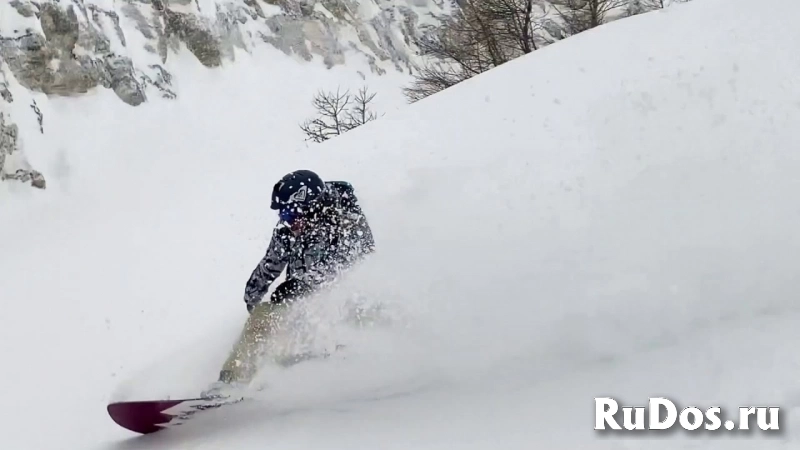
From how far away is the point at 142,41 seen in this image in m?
13.9

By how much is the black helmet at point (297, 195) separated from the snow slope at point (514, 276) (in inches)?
21.3

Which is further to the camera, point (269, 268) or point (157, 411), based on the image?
point (269, 268)

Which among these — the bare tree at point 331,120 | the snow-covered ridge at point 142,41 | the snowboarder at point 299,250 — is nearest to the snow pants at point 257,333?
the snowboarder at point 299,250

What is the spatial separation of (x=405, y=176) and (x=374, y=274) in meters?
2.28

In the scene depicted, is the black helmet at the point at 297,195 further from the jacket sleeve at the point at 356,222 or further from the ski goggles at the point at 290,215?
the jacket sleeve at the point at 356,222

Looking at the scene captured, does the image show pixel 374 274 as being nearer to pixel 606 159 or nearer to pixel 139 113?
pixel 606 159

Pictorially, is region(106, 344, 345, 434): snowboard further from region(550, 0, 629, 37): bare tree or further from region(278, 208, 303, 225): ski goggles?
region(550, 0, 629, 37): bare tree

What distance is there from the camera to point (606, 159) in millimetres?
4953

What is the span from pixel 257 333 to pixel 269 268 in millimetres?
415

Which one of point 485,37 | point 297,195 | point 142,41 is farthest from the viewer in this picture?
point 142,41

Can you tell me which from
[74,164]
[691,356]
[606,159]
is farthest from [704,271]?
[74,164]

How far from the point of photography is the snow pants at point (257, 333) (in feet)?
12.1

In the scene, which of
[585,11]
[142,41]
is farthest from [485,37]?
[142,41]

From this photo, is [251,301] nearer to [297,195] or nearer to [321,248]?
[321,248]
